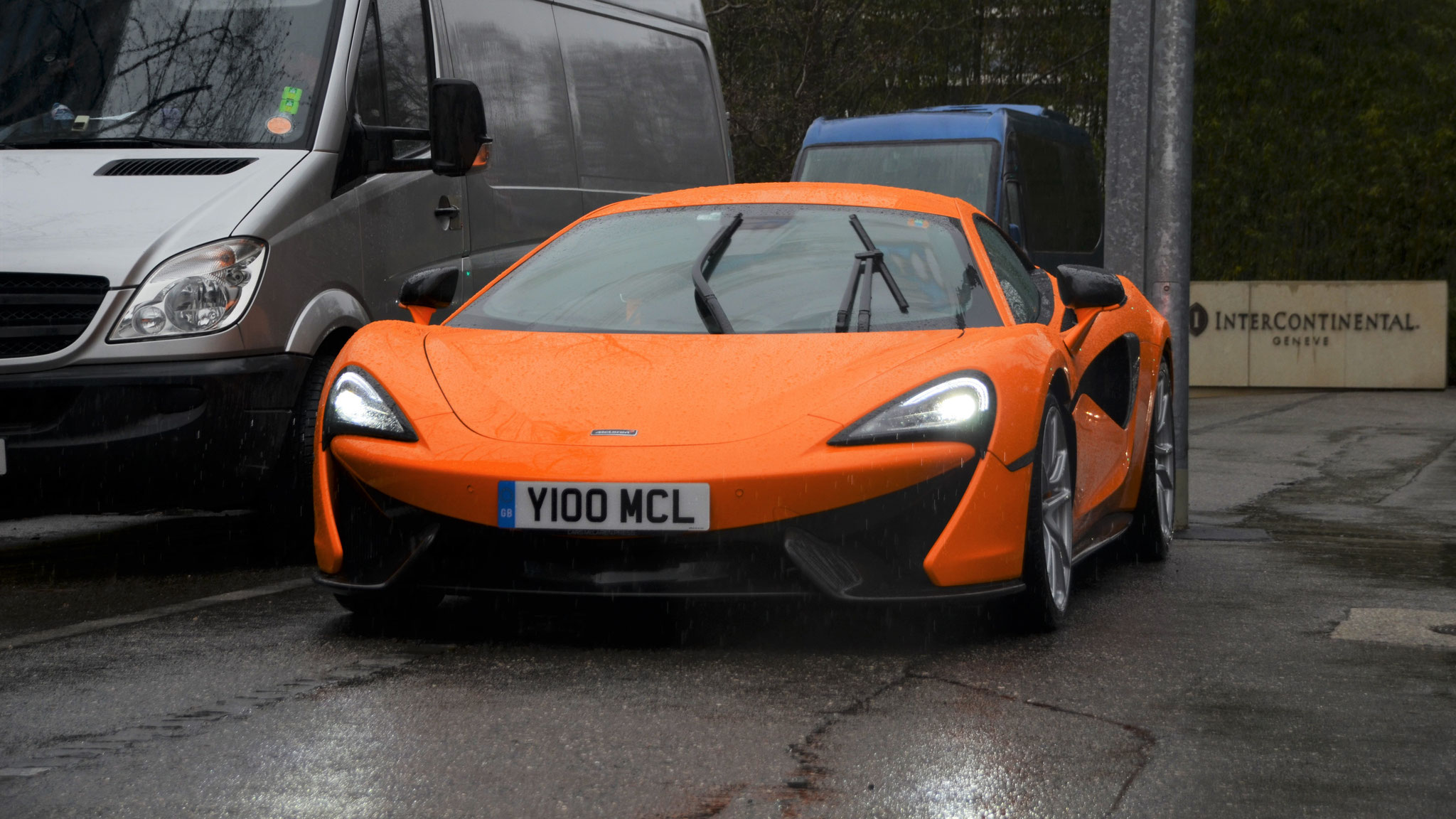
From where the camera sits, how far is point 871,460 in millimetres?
4566

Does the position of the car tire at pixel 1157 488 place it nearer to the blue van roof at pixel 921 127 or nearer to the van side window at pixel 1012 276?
the van side window at pixel 1012 276

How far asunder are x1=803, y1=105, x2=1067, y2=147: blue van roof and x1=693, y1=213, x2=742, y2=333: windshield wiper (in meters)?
11.9

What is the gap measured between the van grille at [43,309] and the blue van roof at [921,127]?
12327mm

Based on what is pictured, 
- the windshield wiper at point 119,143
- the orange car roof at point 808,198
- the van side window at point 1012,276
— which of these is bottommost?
the van side window at point 1012,276

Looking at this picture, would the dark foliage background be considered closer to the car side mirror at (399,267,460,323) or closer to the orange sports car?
the car side mirror at (399,267,460,323)

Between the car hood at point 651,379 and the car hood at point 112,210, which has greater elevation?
the car hood at point 112,210

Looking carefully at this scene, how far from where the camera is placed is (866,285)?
5.51 meters

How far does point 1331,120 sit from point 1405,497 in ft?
57.6

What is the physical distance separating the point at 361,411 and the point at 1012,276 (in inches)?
86.0

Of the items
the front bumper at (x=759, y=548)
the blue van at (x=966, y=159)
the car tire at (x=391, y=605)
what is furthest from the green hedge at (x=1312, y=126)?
the car tire at (x=391, y=605)

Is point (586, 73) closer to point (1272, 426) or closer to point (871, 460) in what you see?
point (871, 460)

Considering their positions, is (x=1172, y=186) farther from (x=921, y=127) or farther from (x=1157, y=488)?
(x=921, y=127)

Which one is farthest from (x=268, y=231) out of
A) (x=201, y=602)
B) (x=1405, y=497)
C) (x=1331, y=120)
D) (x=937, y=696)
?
(x=1331, y=120)

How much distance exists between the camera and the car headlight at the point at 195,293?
241 inches
